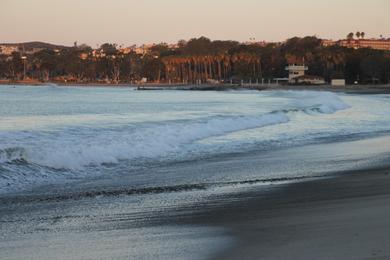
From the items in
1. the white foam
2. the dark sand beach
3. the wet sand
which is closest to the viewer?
the wet sand

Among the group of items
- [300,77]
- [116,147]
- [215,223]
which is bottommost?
[300,77]

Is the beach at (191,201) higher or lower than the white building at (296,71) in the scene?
Result: lower

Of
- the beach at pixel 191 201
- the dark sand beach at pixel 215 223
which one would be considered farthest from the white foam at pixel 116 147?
the dark sand beach at pixel 215 223

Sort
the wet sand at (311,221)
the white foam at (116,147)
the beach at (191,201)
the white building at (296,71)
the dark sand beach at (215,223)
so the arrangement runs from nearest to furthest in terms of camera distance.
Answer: the wet sand at (311,221) → the dark sand beach at (215,223) → the beach at (191,201) → the white foam at (116,147) → the white building at (296,71)

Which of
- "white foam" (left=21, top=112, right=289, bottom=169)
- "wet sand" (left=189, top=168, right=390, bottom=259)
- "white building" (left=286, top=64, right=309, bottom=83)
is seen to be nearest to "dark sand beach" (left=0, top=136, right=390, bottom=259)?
"wet sand" (left=189, top=168, right=390, bottom=259)

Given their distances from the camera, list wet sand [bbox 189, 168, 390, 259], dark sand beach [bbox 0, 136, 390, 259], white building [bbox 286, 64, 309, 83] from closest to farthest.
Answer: wet sand [bbox 189, 168, 390, 259] < dark sand beach [bbox 0, 136, 390, 259] < white building [bbox 286, 64, 309, 83]

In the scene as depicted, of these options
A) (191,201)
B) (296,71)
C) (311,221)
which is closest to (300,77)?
(296,71)

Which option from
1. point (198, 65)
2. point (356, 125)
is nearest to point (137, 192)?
point (356, 125)

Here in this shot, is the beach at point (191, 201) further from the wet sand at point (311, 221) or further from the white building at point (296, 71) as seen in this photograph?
the white building at point (296, 71)

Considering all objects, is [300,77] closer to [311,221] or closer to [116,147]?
[116,147]

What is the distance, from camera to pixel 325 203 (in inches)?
325

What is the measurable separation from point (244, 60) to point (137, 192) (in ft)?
538

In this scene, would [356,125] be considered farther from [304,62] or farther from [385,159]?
[304,62]

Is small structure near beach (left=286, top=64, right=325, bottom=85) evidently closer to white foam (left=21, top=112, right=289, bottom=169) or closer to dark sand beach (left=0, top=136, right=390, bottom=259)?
white foam (left=21, top=112, right=289, bottom=169)
